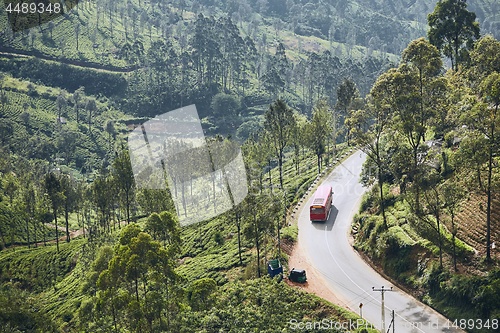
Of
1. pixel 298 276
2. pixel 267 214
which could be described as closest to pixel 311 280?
pixel 298 276

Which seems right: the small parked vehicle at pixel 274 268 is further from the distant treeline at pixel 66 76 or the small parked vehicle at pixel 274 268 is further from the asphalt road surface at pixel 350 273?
the distant treeline at pixel 66 76

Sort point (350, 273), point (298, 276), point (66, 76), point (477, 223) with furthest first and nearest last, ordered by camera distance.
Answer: point (66, 76)
point (350, 273)
point (298, 276)
point (477, 223)

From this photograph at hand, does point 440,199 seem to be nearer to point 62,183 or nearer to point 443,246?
point 443,246

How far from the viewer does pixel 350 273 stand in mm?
37719

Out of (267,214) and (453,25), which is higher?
(453,25)

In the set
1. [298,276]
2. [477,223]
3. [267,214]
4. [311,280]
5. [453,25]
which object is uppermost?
[453,25]

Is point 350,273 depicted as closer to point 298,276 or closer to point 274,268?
point 298,276

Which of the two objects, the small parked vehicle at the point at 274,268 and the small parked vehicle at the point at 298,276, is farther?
the small parked vehicle at the point at 274,268

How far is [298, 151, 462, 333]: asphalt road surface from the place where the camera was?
3114 centimetres

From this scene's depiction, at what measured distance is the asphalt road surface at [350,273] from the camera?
31.1 m

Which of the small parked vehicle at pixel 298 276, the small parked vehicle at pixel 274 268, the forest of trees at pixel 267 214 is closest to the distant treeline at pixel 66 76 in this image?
the forest of trees at pixel 267 214

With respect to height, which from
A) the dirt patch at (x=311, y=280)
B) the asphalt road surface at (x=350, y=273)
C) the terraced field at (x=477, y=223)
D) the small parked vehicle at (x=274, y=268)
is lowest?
the dirt patch at (x=311, y=280)

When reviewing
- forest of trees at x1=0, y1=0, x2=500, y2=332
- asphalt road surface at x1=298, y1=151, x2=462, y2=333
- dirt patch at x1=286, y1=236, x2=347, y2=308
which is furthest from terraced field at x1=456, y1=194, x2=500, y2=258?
dirt patch at x1=286, y1=236, x2=347, y2=308

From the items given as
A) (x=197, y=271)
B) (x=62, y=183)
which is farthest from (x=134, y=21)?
(x=197, y=271)
